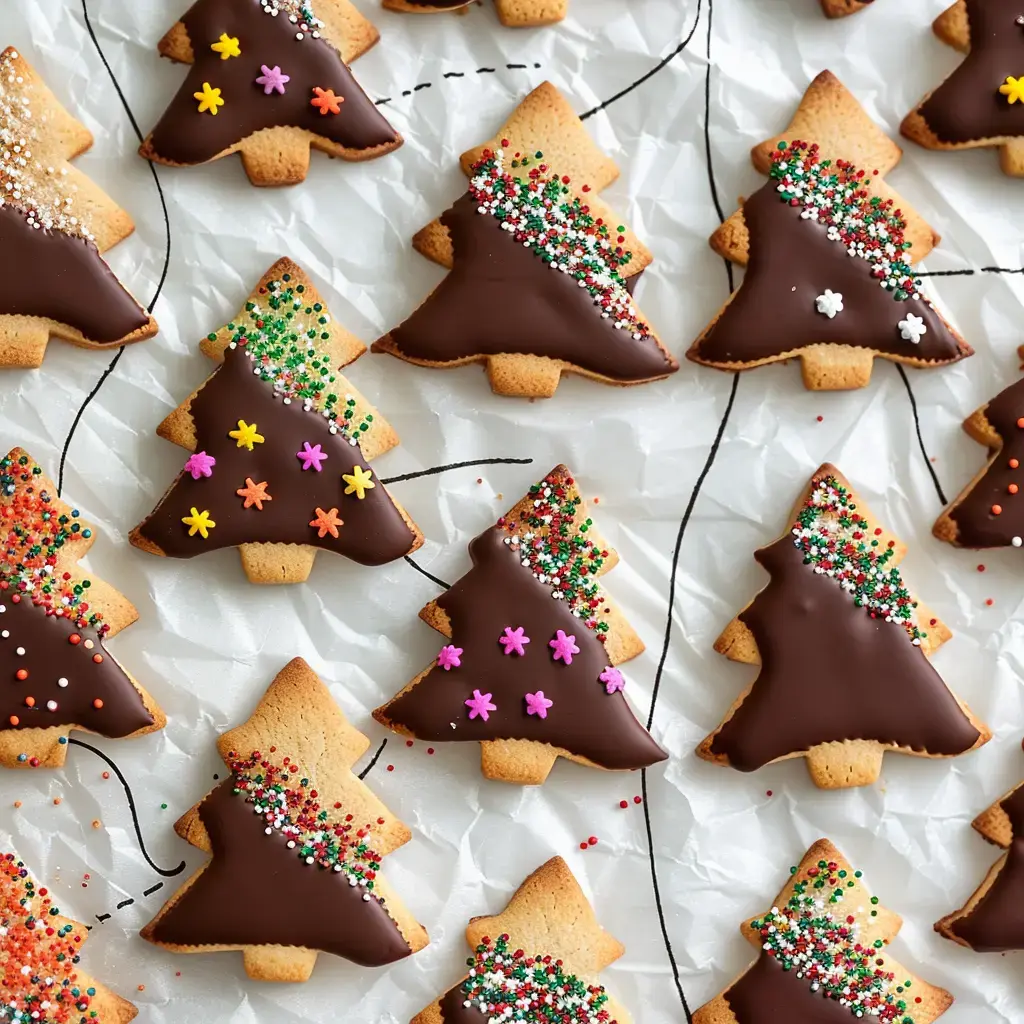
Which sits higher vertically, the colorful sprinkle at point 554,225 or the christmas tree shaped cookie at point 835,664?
the colorful sprinkle at point 554,225

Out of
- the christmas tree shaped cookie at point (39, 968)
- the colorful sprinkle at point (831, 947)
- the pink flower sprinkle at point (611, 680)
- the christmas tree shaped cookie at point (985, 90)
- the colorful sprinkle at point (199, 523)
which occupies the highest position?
the christmas tree shaped cookie at point (985, 90)

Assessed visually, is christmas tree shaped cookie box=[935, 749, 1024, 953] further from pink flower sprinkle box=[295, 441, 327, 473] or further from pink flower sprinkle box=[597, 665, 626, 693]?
pink flower sprinkle box=[295, 441, 327, 473]

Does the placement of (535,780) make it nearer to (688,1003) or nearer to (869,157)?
(688,1003)

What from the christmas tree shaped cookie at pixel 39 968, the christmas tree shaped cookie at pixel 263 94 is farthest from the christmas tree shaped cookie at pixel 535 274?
the christmas tree shaped cookie at pixel 39 968

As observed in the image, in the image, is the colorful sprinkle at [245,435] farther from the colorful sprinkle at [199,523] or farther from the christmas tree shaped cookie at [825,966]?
the christmas tree shaped cookie at [825,966]

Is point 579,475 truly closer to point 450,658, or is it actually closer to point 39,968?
point 450,658

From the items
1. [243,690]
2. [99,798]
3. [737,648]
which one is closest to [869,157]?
[737,648]

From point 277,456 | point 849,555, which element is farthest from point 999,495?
point 277,456
